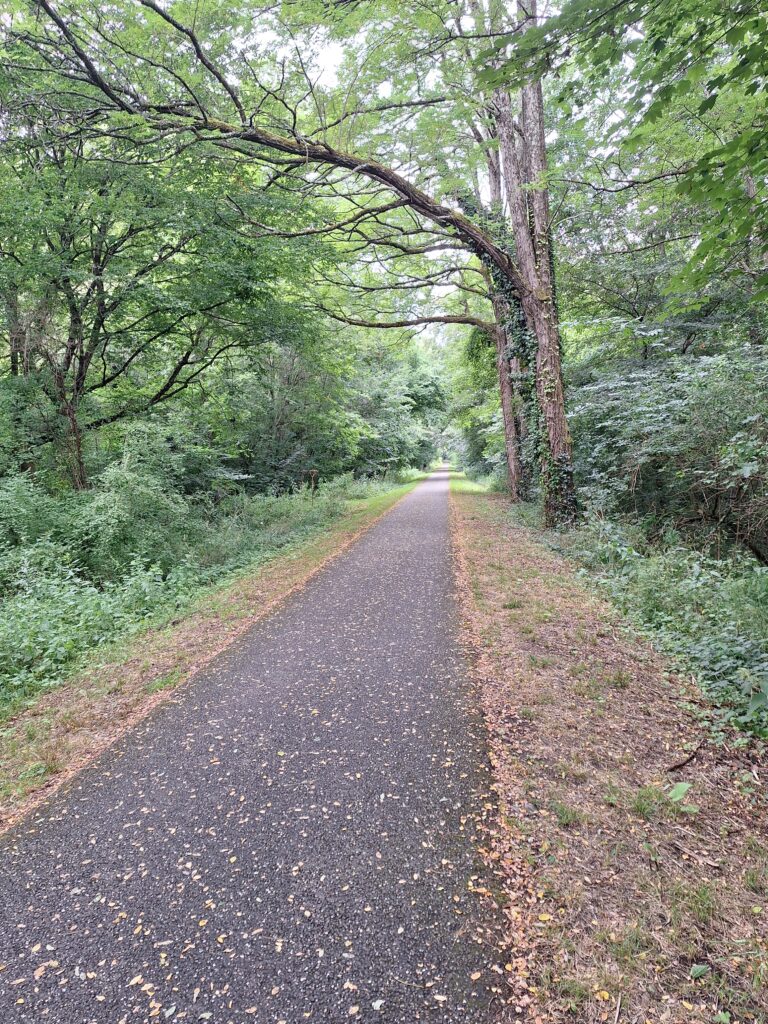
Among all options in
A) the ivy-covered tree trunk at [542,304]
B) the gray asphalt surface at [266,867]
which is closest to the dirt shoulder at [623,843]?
the gray asphalt surface at [266,867]

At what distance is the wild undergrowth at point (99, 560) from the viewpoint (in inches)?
184

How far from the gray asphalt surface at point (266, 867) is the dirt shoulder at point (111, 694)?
0.21 meters

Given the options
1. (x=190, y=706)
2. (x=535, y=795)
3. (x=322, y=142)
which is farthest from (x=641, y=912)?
(x=322, y=142)

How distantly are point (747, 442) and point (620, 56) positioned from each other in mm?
3962

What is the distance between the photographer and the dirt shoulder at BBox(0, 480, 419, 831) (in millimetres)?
3060

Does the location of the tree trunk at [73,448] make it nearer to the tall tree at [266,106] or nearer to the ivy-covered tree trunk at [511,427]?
the tall tree at [266,106]

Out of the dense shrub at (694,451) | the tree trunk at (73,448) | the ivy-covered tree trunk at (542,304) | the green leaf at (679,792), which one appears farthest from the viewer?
the tree trunk at (73,448)

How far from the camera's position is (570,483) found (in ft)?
29.3

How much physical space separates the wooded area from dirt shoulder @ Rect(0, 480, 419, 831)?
0.56m

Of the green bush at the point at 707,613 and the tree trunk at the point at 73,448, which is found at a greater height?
the tree trunk at the point at 73,448

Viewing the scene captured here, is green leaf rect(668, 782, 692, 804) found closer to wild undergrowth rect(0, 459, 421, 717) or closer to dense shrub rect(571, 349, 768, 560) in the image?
dense shrub rect(571, 349, 768, 560)

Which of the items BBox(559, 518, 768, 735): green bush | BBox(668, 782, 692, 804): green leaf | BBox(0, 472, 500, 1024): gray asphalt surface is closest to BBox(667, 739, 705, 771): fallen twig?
BBox(668, 782, 692, 804): green leaf

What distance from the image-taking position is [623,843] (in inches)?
88.7

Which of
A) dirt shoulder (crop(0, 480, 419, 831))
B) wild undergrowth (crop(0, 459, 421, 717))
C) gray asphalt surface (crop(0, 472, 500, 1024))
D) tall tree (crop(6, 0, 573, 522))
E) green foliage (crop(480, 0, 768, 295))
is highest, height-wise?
tall tree (crop(6, 0, 573, 522))
